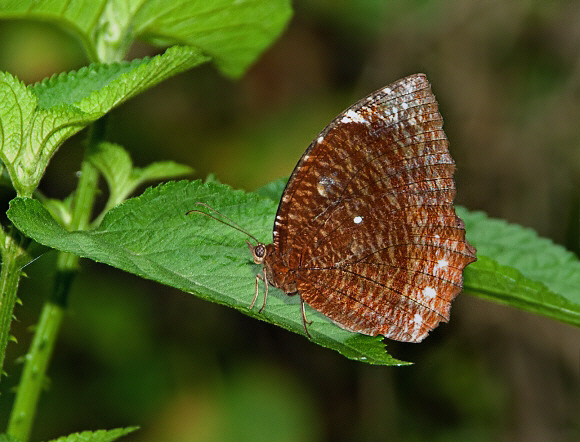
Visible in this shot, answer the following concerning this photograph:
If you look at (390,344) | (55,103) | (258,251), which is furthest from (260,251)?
(390,344)

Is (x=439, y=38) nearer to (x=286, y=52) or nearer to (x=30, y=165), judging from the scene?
(x=286, y=52)

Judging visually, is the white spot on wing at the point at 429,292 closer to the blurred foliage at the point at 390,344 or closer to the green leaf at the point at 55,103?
the green leaf at the point at 55,103

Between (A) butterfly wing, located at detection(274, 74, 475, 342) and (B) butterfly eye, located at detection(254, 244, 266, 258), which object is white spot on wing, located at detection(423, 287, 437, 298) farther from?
(B) butterfly eye, located at detection(254, 244, 266, 258)

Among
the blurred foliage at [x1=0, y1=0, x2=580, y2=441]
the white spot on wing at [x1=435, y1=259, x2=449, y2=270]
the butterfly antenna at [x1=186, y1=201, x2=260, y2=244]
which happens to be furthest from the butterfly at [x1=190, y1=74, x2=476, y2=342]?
the blurred foliage at [x1=0, y1=0, x2=580, y2=441]

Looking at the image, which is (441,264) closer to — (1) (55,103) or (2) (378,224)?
(2) (378,224)

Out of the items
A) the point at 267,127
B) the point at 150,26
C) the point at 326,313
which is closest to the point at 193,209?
the point at 326,313

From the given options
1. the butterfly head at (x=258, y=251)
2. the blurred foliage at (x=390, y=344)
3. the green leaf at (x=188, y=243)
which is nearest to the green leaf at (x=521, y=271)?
the green leaf at (x=188, y=243)

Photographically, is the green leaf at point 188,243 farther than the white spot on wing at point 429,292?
No
